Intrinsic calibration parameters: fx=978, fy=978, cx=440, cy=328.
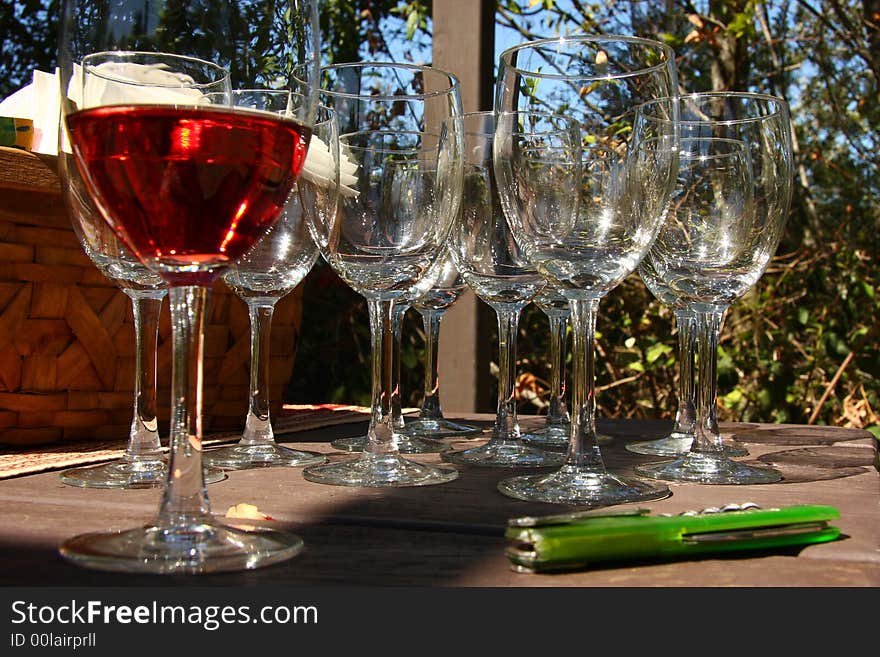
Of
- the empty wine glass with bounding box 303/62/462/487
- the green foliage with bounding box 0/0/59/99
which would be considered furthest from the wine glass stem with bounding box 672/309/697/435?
the green foliage with bounding box 0/0/59/99

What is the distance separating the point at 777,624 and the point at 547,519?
0.18 metres

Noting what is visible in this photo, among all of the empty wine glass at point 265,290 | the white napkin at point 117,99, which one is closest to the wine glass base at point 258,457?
the empty wine glass at point 265,290

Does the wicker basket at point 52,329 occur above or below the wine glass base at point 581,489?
above

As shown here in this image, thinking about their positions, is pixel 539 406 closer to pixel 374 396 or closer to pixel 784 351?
pixel 784 351

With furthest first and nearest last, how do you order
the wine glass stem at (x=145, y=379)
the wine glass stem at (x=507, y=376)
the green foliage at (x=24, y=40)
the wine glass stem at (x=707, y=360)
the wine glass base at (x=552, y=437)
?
the green foliage at (x=24, y=40)
the wine glass base at (x=552, y=437)
the wine glass stem at (x=507, y=376)
the wine glass stem at (x=707, y=360)
the wine glass stem at (x=145, y=379)

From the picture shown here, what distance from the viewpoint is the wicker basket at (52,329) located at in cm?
143

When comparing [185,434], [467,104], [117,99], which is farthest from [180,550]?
[467,104]

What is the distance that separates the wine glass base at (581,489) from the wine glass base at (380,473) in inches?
3.8

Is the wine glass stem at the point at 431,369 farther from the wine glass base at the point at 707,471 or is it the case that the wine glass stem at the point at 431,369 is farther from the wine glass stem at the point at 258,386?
the wine glass base at the point at 707,471

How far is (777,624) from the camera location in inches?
23.3

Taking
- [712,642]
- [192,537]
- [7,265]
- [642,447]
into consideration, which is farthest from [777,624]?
[7,265]

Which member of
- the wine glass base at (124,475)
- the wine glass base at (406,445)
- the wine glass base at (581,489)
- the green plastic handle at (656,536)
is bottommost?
the wine glass base at (406,445)

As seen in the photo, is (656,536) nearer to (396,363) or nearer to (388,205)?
(388,205)

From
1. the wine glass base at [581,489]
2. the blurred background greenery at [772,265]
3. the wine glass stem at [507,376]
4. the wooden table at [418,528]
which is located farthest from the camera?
the blurred background greenery at [772,265]
